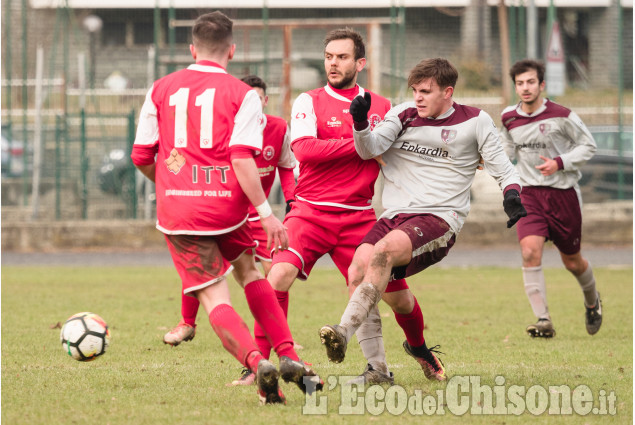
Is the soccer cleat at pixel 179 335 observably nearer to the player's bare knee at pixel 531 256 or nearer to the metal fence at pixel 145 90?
the player's bare knee at pixel 531 256

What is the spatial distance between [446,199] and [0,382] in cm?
300

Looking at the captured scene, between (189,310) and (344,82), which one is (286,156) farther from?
(189,310)

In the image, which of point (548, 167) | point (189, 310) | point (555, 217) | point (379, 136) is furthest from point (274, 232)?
point (555, 217)

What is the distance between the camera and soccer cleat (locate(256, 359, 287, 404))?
5.08m

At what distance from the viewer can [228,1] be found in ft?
67.5

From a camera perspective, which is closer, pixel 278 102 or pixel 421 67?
pixel 421 67

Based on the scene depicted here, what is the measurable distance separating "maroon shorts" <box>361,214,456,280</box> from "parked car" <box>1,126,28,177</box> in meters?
13.2

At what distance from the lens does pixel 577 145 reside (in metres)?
9.02

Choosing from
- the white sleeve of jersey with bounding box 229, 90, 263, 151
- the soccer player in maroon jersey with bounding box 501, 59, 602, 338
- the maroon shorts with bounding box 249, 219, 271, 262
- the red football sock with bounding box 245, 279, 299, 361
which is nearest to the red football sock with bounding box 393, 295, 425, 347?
the red football sock with bounding box 245, 279, 299, 361

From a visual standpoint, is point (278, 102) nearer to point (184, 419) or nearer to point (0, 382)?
point (0, 382)

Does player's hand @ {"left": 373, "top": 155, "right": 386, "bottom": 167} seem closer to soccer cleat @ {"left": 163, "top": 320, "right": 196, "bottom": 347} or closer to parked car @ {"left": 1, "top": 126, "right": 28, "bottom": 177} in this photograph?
soccer cleat @ {"left": 163, "top": 320, "right": 196, "bottom": 347}

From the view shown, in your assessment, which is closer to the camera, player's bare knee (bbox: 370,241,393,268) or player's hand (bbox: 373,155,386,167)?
player's bare knee (bbox: 370,241,393,268)

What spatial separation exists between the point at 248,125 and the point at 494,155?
1.73m

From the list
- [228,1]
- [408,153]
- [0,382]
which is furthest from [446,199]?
[228,1]
